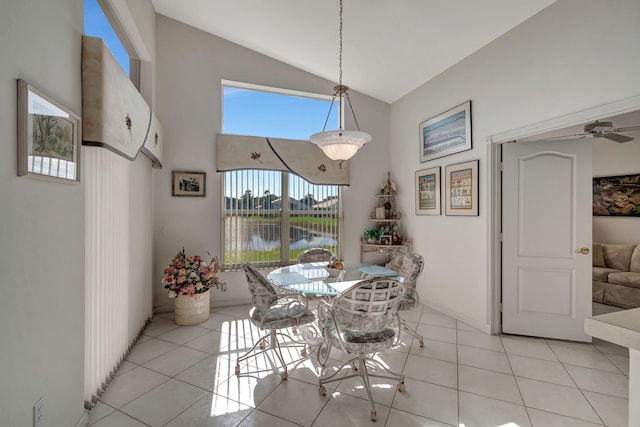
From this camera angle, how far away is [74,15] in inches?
65.1

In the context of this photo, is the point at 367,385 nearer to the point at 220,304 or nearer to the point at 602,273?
Result: the point at 220,304

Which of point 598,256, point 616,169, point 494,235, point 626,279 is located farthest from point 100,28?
point 616,169

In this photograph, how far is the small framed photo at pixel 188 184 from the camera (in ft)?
12.6

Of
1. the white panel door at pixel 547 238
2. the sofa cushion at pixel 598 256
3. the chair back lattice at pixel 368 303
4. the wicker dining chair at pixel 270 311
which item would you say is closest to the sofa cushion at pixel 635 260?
the sofa cushion at pixel 598 256

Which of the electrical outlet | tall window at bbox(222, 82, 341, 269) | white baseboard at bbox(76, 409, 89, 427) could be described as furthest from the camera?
tall window at bbox(222, 82, 341, 269)

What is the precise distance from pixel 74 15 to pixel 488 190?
381cm

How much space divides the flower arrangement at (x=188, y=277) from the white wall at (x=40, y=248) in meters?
1.63

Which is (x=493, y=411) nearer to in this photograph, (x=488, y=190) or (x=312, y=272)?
(x=312, y=272)

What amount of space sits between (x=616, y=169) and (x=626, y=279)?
1920 mm

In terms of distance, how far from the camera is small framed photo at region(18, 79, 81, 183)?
121cm

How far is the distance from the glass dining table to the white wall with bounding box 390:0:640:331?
1283 millimetres

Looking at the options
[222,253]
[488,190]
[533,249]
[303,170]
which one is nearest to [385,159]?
[303,170]

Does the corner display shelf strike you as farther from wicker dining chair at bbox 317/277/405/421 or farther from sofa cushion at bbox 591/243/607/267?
sofa cushion at bbox 591/243/607/267

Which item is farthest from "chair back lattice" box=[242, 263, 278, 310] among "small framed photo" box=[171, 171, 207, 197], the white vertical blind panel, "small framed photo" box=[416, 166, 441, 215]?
"small framed photo" box=[416, 166, 441, 215]
